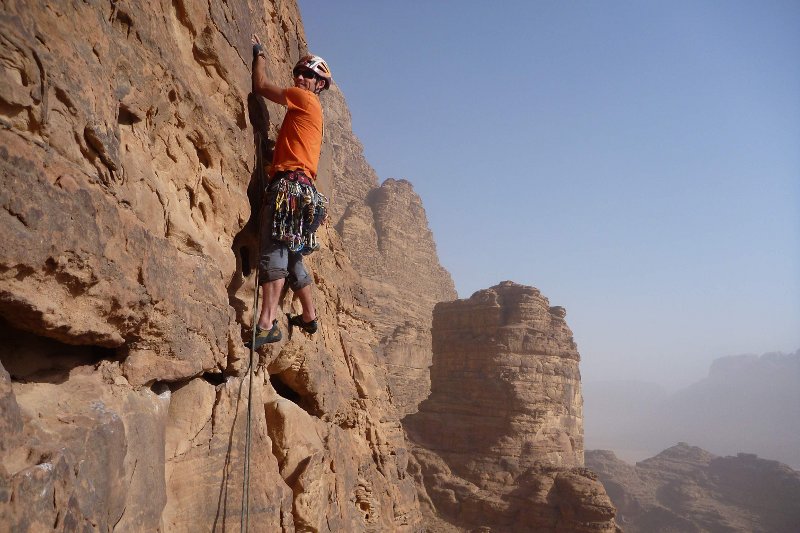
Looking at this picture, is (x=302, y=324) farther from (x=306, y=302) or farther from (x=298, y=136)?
(x=298, y=136)

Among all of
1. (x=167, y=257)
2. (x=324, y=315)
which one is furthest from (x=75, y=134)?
(x=324, y=315)

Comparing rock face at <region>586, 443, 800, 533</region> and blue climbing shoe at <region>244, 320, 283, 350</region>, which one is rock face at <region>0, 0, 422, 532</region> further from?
rock face at <region>586, 443, 800, 533</region>

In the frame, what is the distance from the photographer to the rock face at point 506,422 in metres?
20.6

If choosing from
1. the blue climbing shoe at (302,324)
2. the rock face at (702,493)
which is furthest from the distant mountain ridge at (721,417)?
the blue climbing shoe at (302,324)

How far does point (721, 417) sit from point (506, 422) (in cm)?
13989

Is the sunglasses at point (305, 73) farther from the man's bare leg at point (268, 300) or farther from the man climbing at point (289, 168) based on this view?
the man's bare leg at point (268, 300)

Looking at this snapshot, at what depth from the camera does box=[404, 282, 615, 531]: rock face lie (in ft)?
67.5

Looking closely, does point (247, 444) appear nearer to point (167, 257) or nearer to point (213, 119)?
point (167, 257)

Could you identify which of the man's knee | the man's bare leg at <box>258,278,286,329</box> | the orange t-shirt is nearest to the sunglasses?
the orange t-shirt

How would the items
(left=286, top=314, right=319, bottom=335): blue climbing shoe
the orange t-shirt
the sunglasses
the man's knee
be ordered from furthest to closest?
(left=286, top=314, right=319, bottom=335): blue climbing shoe → the sunglasses → the man's knee → the orange t-shirt

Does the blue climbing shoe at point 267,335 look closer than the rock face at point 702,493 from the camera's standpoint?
Yes

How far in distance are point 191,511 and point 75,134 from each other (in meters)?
2.13

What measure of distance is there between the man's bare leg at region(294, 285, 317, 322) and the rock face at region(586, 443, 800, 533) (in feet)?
120

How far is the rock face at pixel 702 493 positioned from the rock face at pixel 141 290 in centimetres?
3679
